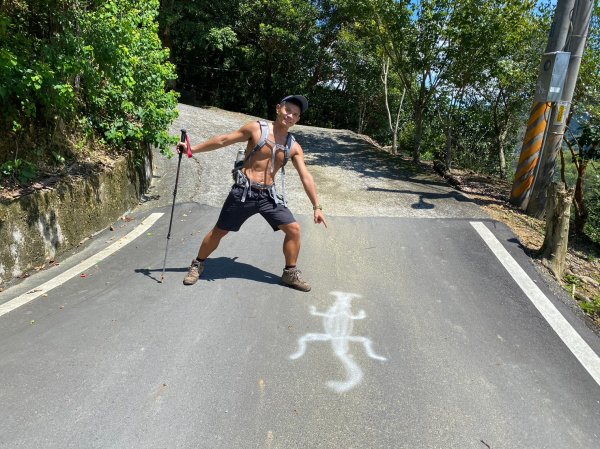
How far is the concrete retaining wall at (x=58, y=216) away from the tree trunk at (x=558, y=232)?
18.1ft

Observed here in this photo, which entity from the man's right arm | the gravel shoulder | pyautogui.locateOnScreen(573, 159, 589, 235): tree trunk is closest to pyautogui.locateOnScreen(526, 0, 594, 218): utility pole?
the gravel shoulder

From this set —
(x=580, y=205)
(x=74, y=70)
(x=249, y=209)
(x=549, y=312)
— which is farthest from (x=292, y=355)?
(x=580, y=205)

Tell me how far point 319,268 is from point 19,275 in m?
3.05

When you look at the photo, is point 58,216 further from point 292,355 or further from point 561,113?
point 561,113

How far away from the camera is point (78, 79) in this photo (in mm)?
6387

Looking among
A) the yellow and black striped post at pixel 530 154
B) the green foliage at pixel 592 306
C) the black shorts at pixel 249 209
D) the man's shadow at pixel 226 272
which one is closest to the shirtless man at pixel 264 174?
the black shorts at pixel 249 209

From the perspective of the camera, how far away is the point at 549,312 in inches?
175

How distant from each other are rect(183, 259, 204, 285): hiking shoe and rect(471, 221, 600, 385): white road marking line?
3.31m

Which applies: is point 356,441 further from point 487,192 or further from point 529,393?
point 487,192

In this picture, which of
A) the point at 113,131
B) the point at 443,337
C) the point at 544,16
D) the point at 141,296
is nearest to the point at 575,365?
the point at 443,337

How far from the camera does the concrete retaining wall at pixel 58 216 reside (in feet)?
14.9

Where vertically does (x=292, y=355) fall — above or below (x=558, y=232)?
below

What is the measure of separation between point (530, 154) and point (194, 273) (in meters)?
6.16

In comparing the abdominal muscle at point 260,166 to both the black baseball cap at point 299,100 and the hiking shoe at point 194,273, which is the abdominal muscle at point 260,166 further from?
the hiking shoe at point 194,273
